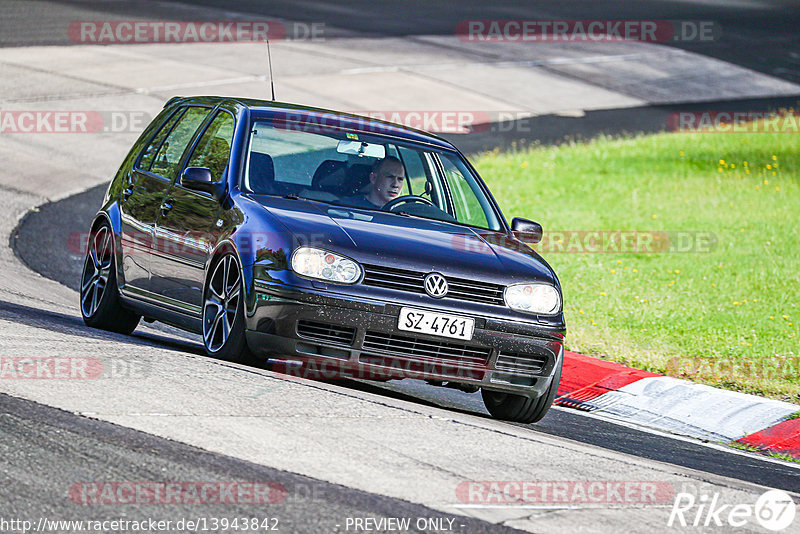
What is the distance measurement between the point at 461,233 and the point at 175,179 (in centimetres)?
201

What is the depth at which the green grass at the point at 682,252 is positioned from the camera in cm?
1088

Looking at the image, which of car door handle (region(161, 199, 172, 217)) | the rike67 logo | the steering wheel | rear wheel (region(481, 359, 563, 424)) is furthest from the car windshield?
the rike67 logo

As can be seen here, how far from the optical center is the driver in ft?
Answer: 27.0

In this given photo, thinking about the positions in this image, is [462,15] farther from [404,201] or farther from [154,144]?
[404,201]

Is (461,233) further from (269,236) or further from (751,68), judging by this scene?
(751,68)

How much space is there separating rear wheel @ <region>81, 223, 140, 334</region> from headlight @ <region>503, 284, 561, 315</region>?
3073 mm

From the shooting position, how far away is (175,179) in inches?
342

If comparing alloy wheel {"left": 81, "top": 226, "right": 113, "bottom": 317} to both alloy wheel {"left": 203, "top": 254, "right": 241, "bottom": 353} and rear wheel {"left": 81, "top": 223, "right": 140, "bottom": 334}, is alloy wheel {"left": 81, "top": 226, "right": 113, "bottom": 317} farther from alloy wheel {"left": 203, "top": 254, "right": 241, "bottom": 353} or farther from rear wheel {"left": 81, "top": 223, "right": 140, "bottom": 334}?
alloy wheel {"left": 203, "top": 254, "right": 241, "bottom": 353}

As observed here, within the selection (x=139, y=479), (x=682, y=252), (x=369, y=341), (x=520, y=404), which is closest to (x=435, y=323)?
(x=369, y=341)

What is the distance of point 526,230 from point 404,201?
0.86 metres

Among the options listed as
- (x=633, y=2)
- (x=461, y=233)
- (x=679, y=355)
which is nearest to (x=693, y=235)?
(x=679, y=355)

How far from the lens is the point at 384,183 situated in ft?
27.4

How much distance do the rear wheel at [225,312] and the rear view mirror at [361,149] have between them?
3.96 feet

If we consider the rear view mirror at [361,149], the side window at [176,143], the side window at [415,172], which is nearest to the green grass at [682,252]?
the side window at [415,172]
